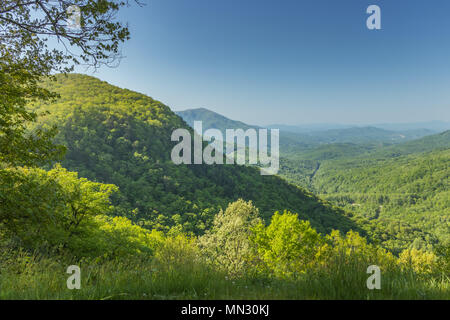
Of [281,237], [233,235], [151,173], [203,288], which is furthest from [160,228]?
[203,288]

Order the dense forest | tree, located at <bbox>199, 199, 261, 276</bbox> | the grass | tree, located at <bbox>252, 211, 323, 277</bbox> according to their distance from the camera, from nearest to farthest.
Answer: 1. the grass
2. the dense forest
3. tree, located at <bbox>252, 211, 323, 277</bbox>
4. tree, located at <bbox>199, 199, 261, 276</bbox>

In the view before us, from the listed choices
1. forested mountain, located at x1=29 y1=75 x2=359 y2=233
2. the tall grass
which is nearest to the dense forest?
the tall grass

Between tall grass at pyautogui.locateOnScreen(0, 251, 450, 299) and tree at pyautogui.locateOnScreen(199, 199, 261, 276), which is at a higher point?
tall grass at pyautogui.locateOnScreen(0, 251, 450, 299)

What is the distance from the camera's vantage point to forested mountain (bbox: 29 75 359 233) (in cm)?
5047

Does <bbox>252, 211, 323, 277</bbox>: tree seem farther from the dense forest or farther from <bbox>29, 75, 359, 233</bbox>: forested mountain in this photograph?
<bbox>29, 75, 359, 233</bbox>: forested mountain

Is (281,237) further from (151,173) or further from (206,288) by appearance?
(151,173)

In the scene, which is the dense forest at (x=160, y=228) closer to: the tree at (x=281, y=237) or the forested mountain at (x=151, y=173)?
the tree at (x=281, y=237)

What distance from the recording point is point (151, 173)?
203ft

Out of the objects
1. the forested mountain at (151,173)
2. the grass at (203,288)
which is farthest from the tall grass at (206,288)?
the forested mountain at (151,173)

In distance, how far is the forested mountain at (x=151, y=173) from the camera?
50.5 meters

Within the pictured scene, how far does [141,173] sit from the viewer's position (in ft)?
204

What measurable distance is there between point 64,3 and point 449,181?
881ft

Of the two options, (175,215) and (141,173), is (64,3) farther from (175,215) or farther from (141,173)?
(141,173)
